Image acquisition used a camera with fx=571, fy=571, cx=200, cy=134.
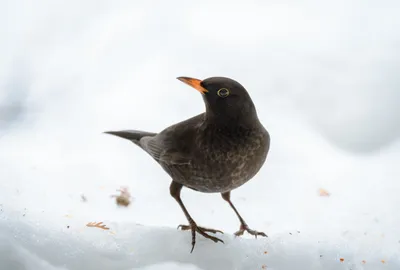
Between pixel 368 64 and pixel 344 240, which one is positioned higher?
pixel 368 64

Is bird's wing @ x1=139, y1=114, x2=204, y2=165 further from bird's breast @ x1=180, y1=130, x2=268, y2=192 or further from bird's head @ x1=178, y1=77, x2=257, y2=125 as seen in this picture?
bird's head @ x1=178, y1=77, x2=257, y2=125

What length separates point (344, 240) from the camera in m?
3.42

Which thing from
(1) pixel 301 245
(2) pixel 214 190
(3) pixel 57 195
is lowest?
(3) pixel 57 195

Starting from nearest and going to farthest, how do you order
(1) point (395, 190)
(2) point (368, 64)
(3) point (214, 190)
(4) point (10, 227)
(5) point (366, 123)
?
(4) point (10, 227), (3) point (214, 190), (1) point (395, 190), (5) point (366, 123), (2) point (368, 64)

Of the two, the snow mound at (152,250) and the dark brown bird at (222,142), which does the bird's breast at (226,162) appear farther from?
the snow mound at (152,250)

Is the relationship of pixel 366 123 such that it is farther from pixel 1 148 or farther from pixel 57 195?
pixel 1 148

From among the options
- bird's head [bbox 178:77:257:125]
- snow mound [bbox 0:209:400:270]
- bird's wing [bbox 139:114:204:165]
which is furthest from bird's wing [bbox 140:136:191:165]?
snow mound [bbox 0:209:400:270]

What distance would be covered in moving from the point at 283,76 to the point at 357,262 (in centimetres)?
269

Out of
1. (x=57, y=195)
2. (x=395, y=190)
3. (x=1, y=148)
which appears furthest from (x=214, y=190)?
(x=1, y=148)

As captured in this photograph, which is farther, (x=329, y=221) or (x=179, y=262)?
(x=329, y=221)

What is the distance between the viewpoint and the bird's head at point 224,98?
9.86 feet

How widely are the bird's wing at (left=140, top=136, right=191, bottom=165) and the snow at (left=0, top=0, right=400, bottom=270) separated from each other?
424 millimetres

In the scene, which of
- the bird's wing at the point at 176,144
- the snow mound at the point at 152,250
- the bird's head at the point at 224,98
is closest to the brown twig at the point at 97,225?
the snow mound at the point at 152,250

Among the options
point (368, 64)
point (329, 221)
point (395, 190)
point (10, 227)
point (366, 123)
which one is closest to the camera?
point (10, 227)
